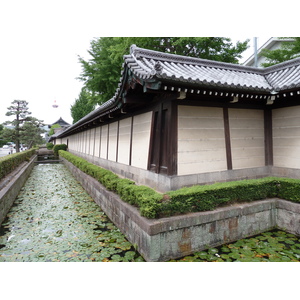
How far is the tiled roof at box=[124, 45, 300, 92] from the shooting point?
16.4ft

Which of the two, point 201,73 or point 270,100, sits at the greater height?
point 201,73

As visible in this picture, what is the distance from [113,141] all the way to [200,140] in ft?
18.9

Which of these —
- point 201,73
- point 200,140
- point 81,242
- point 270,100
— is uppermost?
point 201,73

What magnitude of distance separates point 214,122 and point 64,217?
5.68 meters

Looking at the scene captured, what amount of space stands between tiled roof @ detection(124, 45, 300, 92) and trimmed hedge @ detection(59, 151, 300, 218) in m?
2.48

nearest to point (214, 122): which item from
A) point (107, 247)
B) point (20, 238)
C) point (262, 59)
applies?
point (107, 247)

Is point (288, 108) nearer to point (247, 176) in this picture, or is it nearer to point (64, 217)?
point (247, 176)

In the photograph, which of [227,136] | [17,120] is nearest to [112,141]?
[227,136]

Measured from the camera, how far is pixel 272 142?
7418 mm

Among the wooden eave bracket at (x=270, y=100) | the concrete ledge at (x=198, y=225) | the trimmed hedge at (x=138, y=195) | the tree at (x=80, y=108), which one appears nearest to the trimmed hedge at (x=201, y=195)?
the trimmed hedge at (x=138, y=195)

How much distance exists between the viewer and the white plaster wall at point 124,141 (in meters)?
8.92

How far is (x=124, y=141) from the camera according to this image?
9383 millimetres

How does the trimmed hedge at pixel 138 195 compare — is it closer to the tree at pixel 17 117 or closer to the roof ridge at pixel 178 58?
the roof ridge at pixel 178 58

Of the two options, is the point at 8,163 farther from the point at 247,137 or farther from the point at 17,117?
the point at 17,117
